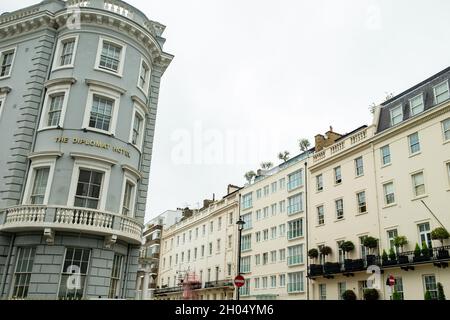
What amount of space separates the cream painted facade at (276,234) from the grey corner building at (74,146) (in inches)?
1086

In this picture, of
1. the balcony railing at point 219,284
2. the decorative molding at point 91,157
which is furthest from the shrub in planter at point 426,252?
the balcony railing at point 219,284

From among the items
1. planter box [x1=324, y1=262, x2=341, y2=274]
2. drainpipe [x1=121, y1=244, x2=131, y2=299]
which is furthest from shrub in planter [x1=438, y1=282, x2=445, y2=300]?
drainpipe [x1=121, y1=244, x2=131, y2=299]

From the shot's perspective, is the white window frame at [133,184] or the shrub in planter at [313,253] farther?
the shrub in planter at [313,253]

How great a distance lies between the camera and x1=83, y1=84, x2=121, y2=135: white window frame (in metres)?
21.3

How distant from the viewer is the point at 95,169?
2061 centimetres

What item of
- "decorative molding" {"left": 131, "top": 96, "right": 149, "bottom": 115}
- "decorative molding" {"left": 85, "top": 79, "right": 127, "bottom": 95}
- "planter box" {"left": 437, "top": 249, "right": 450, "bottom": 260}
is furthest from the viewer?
"planter box" {"left": 437, "top": 249, "right": 450, "bottom": 260}

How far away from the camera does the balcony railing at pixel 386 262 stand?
1131 inches

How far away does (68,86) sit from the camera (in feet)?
71.0

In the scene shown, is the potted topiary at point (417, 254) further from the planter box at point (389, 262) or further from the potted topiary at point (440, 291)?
the potted topiary at point (440, 291)

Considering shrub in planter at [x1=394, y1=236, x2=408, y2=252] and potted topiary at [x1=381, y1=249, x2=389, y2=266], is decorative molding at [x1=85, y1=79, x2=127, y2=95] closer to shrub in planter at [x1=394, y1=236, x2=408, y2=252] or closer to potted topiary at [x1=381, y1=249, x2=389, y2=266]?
shrub in planter at [x1=394, y1=236, x2=408, y2=252]

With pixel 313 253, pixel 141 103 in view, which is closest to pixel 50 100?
pixel 141 103

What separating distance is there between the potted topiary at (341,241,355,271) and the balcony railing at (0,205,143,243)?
24.1m

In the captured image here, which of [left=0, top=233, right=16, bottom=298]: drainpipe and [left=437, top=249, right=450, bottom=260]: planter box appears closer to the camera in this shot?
[left=0, top=233, right=16, bottom=298]: drainpipe
